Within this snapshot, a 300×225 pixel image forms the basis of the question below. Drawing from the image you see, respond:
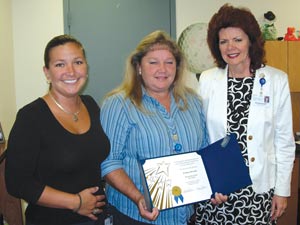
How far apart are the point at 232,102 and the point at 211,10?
2167 millimetres

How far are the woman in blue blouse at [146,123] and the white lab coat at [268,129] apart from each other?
12 centimetres

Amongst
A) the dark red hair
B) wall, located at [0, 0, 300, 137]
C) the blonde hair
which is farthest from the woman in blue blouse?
wall, located at [0, 0, 300, 137]

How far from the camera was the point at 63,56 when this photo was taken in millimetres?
1530

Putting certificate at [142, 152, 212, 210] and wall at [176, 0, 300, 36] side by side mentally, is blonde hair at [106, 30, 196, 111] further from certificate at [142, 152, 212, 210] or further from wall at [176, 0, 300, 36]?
wall at [176, 0, 300, 36]

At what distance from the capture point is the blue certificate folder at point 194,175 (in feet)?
4.74

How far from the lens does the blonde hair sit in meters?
1.67

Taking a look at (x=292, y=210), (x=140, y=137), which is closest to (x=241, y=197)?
(x=140, y=137)

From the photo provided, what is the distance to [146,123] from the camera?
158 centimetres

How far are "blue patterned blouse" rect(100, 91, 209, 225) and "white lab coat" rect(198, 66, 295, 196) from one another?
197 millimetres

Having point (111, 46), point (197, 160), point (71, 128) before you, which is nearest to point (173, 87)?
point (197, 160)

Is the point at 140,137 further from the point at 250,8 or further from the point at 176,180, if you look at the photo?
the point at 250,8

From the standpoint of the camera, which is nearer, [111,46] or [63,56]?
[63,56]

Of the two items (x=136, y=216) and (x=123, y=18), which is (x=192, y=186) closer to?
(x=136, y=216)

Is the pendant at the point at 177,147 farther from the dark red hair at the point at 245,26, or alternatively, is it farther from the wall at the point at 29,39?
the wall at the point at 29,39
